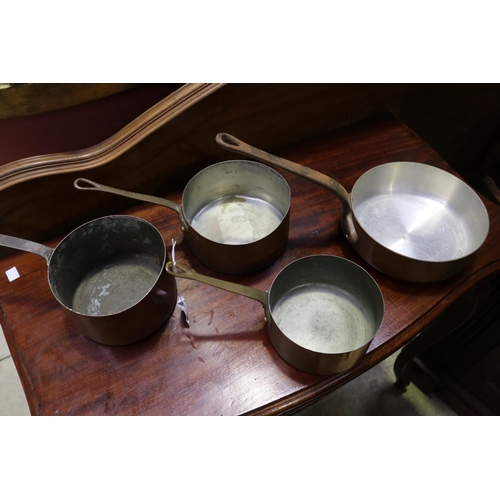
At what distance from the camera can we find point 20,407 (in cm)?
130

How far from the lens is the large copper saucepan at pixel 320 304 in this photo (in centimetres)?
65

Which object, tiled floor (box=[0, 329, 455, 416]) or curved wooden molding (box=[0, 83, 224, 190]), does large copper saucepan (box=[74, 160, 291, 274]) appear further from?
A: tiled floor (box=[0, 329, 455, 416])

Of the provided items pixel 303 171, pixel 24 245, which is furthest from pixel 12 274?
pixel 303 171

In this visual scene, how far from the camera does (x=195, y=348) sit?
0.68 meters

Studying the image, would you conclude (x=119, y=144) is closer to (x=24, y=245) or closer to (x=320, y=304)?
(x=24, y=245)

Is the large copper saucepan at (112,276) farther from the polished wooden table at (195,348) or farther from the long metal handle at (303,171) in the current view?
the long metal handle at (303,171)

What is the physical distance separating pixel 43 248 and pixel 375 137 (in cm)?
74

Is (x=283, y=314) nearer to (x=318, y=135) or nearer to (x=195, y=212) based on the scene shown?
(x=195, y=212)

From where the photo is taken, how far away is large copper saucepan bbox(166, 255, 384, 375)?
65 cm

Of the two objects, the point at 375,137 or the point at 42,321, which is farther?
the point at 375,137

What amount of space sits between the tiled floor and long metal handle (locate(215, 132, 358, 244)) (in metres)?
0.72

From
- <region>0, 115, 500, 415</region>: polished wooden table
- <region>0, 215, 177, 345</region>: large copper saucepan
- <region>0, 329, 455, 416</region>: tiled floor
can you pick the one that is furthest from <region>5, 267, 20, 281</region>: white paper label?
<region>0, 329, 455, 416</region>: tiled floor

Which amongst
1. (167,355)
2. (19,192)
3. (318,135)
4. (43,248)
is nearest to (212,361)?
(167,355)

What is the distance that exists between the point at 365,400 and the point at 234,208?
822 millimetres
